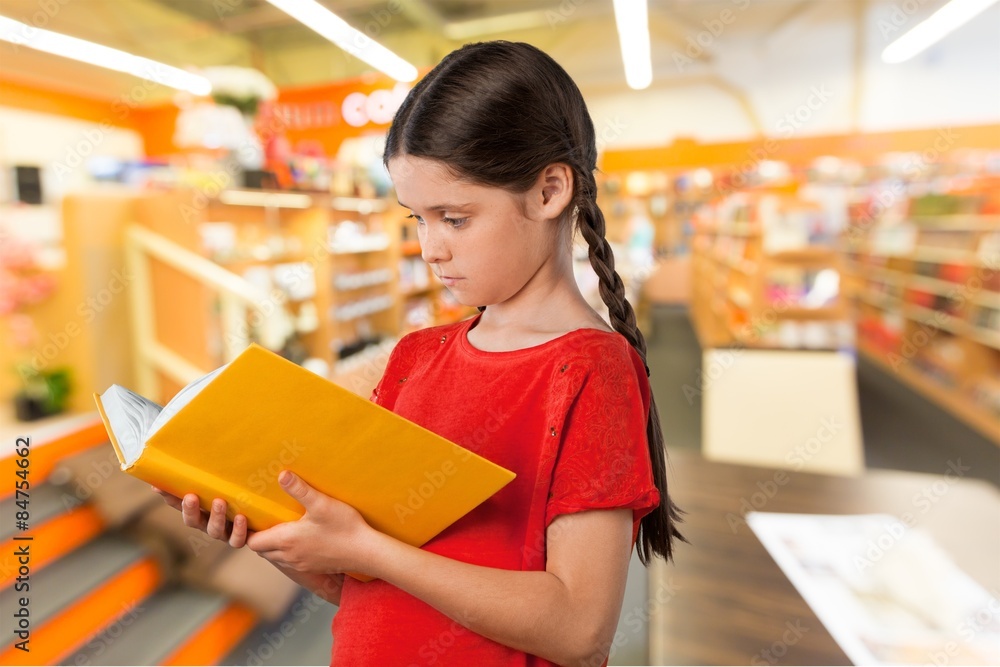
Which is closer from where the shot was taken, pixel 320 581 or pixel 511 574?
pixel 511 574

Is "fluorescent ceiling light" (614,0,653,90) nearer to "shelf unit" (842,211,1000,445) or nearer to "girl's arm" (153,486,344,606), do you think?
"shelf unit" (842,211,1000,445)

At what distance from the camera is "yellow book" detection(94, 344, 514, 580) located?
1.73ft

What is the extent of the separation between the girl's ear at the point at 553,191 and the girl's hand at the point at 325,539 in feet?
1.22

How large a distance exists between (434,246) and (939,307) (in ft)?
24.1

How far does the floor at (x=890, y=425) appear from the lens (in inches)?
168

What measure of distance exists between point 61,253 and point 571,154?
3898 mm

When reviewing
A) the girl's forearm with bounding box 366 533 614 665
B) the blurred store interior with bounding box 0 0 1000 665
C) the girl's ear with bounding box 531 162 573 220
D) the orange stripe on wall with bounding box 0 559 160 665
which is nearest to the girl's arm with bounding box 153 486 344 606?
the girl's forearm with bounding box 366 533 614 665

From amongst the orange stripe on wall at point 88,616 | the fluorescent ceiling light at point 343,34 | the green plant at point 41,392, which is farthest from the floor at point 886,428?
the fluorescent ceiling light at point 343,34

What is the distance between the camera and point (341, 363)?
5.64m

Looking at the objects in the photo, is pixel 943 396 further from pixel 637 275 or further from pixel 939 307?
pixel 637 275

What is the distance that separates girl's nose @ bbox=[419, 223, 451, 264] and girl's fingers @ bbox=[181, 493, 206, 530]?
13.2 inches

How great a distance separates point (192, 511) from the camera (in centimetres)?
63

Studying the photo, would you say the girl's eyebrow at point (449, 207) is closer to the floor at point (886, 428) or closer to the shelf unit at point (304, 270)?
the floor at point (886, 428)

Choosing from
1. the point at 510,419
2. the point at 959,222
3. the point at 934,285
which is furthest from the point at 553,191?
the point at 934,285
